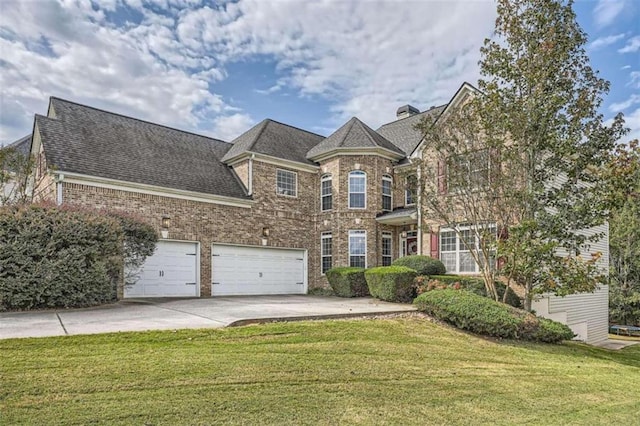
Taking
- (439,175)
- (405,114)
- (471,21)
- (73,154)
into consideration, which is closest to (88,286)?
(73,154)

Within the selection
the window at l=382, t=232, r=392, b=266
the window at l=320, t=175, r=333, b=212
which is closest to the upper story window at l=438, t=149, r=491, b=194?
the window at l=382, t=232, r=392, b=266

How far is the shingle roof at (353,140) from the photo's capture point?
18578mm

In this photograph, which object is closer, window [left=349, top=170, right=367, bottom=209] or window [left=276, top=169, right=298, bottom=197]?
window [left=349, top=170, right=367, bottom=209]

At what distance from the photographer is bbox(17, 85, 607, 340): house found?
1474cm

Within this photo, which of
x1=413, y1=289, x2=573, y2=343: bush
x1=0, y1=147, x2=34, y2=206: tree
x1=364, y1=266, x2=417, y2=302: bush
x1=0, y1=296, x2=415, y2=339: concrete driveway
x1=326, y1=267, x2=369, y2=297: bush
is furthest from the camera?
x1=326, y1=267, x2=369, y2=297: bush

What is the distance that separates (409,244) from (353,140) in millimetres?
5171

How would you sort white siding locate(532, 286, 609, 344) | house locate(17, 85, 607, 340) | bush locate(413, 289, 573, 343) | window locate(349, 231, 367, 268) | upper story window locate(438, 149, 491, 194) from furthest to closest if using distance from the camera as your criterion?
window locate(349, 231, 367, 268)
house locate(17, 85, 607, 340)
white siding locate(532, 286, 609, 344)
upper story window locate(438, 149, 491, 194)
bush locate(413, 289, 573, 343)

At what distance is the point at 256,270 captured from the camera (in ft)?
59.1

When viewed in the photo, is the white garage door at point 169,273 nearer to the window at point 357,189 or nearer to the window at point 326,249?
the window at point 326,249

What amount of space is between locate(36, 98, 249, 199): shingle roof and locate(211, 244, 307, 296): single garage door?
240 centimetres

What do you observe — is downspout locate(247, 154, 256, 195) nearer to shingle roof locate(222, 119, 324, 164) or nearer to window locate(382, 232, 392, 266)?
shingle roof locate(222, 119, 324, 164)

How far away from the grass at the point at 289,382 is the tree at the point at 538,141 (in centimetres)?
330

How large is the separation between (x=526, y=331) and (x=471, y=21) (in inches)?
346

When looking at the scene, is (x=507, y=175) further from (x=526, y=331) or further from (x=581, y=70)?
(x=526, y=331)
